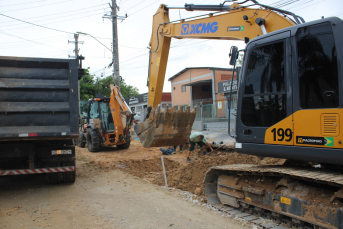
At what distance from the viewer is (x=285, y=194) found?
4.02 metres

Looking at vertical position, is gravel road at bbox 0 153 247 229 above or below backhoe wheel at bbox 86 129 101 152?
below

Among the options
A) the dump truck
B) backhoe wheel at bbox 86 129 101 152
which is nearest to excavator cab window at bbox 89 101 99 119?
backhoe wheel at bbox 86 129 101 152

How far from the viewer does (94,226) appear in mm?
4367

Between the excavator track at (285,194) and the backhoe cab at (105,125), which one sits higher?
the backhoe cab at (105,125)

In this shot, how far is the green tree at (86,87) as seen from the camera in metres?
28.0

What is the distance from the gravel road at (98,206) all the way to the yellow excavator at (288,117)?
0.73 meters

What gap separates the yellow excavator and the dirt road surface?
0.68m

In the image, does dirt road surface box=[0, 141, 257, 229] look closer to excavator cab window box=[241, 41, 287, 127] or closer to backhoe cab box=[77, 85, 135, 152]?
excavator cab window box=[241, 41, 287, 127]

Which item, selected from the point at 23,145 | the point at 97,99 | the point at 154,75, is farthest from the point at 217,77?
the point at 23,145

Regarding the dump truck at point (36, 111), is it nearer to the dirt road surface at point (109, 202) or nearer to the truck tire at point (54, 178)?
the truck tire at point (54, 178)

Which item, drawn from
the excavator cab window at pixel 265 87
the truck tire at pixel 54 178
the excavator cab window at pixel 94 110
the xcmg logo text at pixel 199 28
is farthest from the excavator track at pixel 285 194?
the excavator cab window at pixel 94 110

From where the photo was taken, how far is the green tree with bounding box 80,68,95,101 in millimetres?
27969

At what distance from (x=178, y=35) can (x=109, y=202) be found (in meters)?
3.79

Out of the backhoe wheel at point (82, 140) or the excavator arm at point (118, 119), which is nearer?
the excavator arm at point (118, 119)
